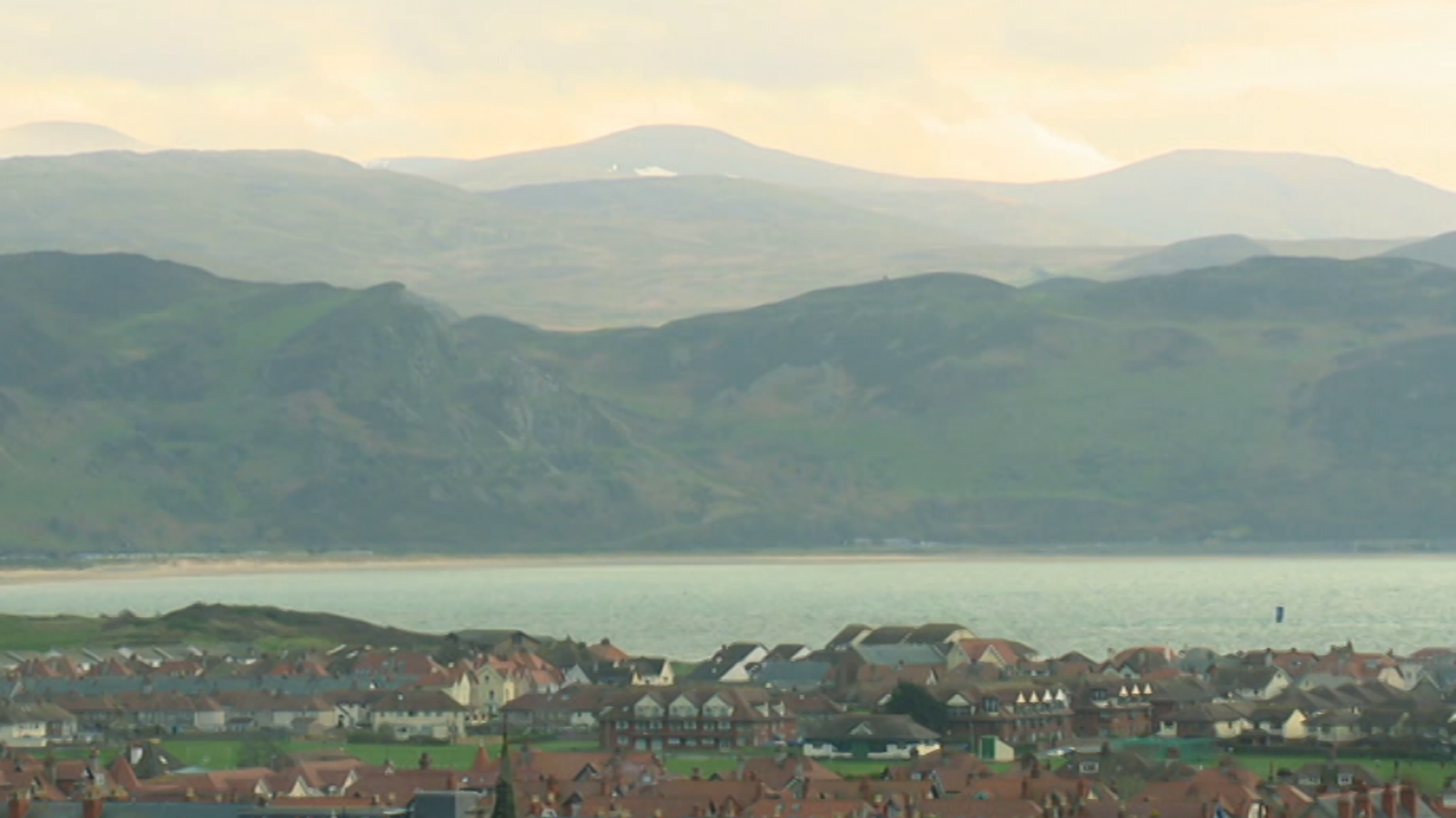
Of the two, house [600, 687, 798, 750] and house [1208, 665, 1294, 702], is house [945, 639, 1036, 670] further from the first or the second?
house [600, 687, 798, 750]

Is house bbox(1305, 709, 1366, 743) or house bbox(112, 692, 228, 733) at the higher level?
house bbox(1305, 709, 1366, 743)

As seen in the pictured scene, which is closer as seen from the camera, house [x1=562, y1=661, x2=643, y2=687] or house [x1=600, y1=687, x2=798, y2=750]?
house [x1=600, y1=687, x2=798, y2=750]

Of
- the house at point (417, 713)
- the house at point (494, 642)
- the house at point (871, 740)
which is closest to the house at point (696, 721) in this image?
the house at point (871, 740)

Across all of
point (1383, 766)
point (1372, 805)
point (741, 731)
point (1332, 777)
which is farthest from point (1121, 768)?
point (741, 731)

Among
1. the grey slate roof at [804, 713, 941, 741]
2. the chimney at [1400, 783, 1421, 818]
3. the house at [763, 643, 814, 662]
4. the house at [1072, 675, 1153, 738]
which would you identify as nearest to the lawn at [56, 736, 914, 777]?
the grey slate roof at [804, 713, 941, 741]

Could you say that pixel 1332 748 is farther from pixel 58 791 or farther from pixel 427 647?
pixel 427 647

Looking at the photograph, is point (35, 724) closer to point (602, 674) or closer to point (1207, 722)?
point (602, 674)

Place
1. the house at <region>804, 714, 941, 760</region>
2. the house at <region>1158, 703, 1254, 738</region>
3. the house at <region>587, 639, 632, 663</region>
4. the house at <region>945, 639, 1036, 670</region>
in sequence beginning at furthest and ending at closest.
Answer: the house at <region>587, 639, 632, 663</region>
the house at <region>945, 639, 1036, 670</region>
the house at <region>1158, 703, 1254, 738</region>
the house at <region>804, 714, 941, 760</region>

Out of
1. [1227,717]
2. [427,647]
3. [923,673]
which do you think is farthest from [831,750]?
[427,647]
